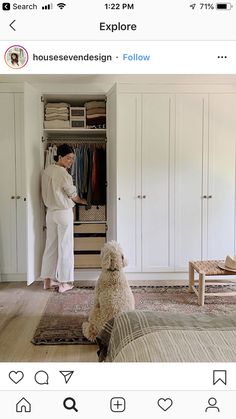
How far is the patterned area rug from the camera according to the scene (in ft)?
6.53

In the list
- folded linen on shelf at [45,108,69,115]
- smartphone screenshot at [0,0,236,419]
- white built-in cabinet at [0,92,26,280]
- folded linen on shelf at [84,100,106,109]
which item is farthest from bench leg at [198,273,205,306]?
folded linen on shelf at [45,108,69,115]

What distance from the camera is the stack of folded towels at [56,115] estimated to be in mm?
3236

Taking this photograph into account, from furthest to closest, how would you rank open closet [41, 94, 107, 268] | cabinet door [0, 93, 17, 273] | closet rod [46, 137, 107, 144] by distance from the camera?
closet rod [46, 137, 107, 144] < open closet [41, 94, 107, 268] < cabinet door [0, 93, 17, 273]

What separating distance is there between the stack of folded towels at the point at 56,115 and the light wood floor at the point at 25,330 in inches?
57.3

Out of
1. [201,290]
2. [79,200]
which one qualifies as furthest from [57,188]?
[201,290]

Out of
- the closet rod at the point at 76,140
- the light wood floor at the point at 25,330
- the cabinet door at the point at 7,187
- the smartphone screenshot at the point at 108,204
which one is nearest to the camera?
the light wood floor at the point at 25,330

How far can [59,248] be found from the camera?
291 cm

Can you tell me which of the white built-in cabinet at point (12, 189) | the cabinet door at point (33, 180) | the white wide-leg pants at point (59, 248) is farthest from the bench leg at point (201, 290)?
the white built-in cabinet at point (12, 189)

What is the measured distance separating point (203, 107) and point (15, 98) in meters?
1.64
